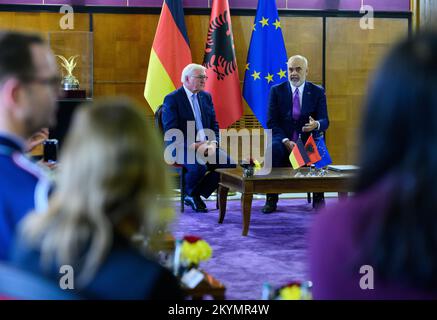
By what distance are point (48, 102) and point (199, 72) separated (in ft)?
16.9

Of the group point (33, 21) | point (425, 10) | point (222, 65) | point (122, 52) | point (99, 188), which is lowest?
point (99, 188)

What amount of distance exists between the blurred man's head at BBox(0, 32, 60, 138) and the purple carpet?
76.1 inches

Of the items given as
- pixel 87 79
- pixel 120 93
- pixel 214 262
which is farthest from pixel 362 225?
pixel 120 93

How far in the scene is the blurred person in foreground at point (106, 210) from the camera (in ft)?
4.06

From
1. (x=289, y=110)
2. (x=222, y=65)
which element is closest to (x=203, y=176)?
(x=289, y=110)

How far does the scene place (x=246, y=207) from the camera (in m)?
5.68

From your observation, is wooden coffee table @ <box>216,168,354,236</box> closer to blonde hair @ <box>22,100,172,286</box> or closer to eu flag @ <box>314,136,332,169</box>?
eu flag @ <box>314,136,332,169</box>

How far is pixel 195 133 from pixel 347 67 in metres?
2.87

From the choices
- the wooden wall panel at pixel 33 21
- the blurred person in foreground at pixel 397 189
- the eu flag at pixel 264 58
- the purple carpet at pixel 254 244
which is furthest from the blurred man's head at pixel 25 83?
the wooden wall panel at pixel 33 21

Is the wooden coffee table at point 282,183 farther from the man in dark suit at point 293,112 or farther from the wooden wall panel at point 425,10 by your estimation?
the wooden wall panel at point 425,10

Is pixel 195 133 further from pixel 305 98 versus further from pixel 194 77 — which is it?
pixel 305 98

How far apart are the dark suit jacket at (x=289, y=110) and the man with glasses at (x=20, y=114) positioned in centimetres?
526

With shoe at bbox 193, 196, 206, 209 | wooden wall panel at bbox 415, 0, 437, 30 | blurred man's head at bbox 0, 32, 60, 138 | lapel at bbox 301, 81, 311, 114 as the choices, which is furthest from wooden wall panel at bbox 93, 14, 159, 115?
blurred man's head at bbox 0, 32, 60, 138
